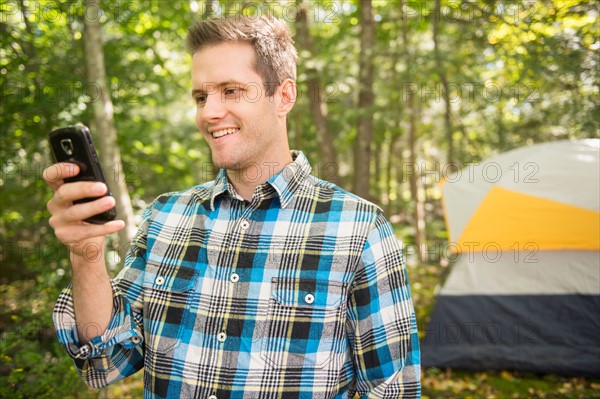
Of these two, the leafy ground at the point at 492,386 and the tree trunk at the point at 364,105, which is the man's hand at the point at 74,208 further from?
the tree trunk at the point at 364,105

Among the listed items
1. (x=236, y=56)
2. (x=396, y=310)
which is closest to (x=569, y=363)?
(x=396, y=310)

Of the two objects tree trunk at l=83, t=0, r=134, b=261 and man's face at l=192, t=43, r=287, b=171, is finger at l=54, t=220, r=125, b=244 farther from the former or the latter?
tree trunk at l=83, t=0, r=134, b=261

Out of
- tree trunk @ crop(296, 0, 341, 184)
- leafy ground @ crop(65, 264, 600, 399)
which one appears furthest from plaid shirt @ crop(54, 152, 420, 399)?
tree trunk @ crop(296, 0, 341, 184)

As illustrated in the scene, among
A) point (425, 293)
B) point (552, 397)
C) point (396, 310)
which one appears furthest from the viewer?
point (425, 293)

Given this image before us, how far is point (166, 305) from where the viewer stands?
154 centimetres

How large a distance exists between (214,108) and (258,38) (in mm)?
343

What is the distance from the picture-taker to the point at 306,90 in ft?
24.5

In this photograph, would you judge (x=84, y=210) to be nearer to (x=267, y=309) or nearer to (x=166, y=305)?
(x=166, y=305)

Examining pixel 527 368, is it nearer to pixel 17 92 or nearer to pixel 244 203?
pixel 244 203

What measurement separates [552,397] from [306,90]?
5.71m

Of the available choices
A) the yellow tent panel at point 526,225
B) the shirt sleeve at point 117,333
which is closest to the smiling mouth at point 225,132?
the shirt sleeve at point 117,333

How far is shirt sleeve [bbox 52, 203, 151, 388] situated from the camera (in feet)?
4.53

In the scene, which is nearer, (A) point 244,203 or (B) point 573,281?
(A) point 244,203

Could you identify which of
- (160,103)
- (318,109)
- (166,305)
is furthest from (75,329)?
(318,109)
